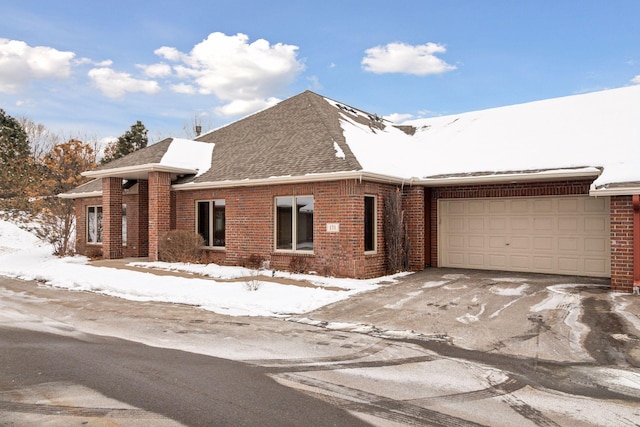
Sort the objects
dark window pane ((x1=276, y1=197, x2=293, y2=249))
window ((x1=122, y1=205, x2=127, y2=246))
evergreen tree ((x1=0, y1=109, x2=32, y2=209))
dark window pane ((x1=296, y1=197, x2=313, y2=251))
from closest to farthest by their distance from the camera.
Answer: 1. dark window pane ((x1=296, y1=197, x2=313, y2=251))
2. dark window pane ((x1=276, y1=197, x2=293, y2=249))
3. window ((x1=122, y1=205, x2=127, y2=246))
4. evergreen tree ((x1=0, y1=109, x2=32, y2=209))

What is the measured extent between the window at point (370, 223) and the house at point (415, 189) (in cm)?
3

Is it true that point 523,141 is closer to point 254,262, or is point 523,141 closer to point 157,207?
point 254,262

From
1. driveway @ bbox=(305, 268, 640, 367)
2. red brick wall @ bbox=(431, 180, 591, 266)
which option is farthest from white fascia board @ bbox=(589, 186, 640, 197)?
driveway @ bbox=(305, 268, 640, 367)

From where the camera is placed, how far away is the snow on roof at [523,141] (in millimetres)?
12802

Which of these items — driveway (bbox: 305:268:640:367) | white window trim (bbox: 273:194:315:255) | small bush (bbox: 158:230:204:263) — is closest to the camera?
driveway (bbox: 305:268:640:367)

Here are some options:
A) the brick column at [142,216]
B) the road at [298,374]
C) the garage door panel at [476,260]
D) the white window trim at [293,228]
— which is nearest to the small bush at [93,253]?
the brick column at [142,216]

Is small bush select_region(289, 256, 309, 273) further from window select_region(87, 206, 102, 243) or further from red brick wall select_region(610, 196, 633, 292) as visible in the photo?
window select_region(87, 206, 102, 243)

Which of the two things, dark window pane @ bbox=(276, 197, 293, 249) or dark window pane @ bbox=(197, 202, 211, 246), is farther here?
dark window pane @ bbox=(197, 202, 211, 246)

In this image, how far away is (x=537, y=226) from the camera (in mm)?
13633

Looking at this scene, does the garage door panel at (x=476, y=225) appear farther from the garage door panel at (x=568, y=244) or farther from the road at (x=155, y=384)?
the road at (x=155, y=384)

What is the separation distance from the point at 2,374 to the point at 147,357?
1.57m

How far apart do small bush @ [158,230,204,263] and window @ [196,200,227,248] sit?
51 cm

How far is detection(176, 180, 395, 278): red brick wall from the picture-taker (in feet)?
42.1

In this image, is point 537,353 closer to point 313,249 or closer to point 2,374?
point 2,374
